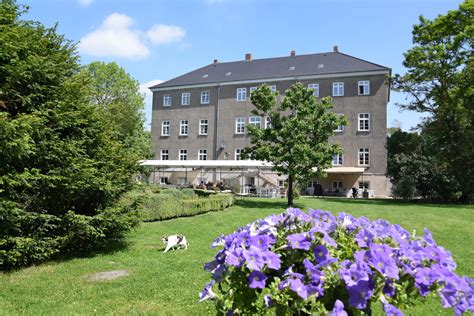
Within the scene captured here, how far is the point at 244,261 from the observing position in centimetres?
218

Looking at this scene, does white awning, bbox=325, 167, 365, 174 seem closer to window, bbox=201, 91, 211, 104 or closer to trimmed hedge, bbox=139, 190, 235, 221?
window, bbox=201, 91, 211, 104

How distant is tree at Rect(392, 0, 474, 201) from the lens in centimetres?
2822

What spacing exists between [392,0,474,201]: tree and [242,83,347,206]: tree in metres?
13.8

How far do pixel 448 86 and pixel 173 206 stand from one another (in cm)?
2637

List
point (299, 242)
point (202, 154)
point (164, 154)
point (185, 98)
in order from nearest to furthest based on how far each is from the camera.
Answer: point (299, 242), point (202, 154), point (185, 98), point (164, 154)

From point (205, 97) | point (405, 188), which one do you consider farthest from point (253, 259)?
point (205, 97)

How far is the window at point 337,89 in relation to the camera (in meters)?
39.5

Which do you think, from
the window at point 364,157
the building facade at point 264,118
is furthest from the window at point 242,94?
the window at point 364,157

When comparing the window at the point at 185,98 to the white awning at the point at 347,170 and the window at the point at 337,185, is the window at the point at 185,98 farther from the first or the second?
the window at the point at 337,185

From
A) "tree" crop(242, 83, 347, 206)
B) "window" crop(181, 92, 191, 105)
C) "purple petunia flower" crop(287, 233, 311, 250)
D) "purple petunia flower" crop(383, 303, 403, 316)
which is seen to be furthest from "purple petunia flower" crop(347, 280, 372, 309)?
"window" crop(181, 92, 191, 105)

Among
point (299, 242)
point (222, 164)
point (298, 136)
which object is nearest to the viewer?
point (299, 242)

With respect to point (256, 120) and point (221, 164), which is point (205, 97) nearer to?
point (256, 120)

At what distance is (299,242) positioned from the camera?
89.2 inches

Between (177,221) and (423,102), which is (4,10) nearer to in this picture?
(177,221)
